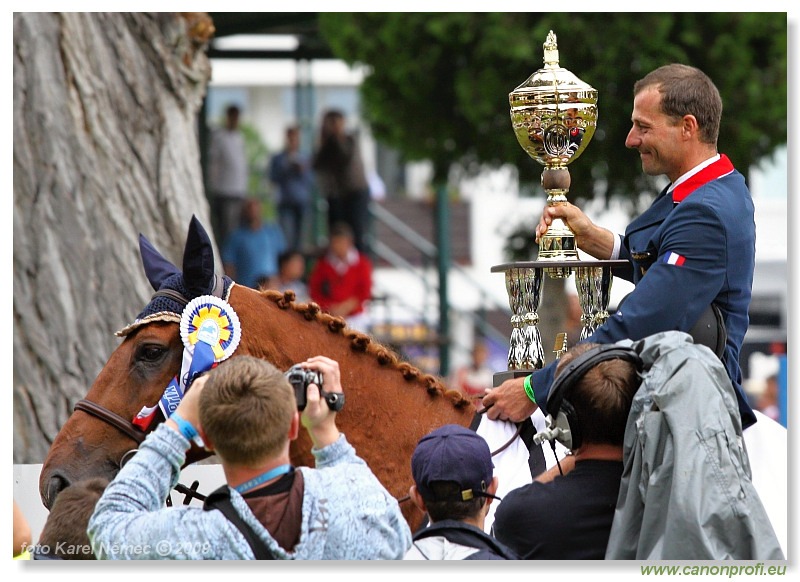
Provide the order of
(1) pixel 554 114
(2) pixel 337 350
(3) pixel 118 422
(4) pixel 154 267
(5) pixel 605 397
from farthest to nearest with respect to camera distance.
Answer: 1. (1) pixel 554 114
2. (4) pixel 154 267
3. (2) pixel 337 350
4. (3) pixel 118 422
5. (5) pixel 605 397

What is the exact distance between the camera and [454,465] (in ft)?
10.8

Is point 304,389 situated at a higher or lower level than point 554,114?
lower

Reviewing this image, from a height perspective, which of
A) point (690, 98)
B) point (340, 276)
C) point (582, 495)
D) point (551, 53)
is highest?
point (551, 53)

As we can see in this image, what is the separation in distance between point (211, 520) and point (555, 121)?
7.24ft

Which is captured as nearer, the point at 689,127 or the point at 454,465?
the point at 454,465

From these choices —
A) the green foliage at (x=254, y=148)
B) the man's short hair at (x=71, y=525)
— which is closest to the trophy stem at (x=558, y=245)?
the man's short hair at (x=71, y=525)

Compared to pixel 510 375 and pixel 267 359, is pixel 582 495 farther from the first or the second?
pixel 267 359

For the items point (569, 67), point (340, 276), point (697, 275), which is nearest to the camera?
point (697, 275)

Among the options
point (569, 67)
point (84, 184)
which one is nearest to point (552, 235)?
point (84, 184)

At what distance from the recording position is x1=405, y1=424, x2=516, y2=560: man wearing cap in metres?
3.27

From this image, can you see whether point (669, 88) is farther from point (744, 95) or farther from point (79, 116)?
point (744, 95)

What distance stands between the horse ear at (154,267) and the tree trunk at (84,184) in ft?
9.10

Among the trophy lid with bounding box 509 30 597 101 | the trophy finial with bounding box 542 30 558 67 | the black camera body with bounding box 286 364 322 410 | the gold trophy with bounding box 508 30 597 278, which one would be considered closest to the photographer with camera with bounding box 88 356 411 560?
the black camera body with bounding box 286 364 322 410

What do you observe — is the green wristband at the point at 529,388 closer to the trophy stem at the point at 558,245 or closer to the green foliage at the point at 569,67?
the trophy stem at the point at 558,245
